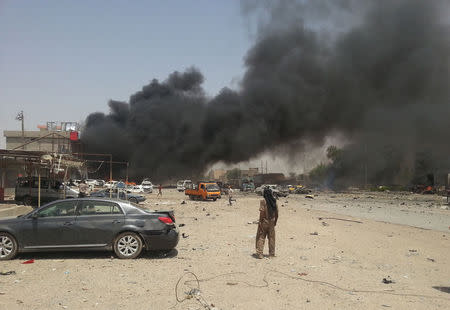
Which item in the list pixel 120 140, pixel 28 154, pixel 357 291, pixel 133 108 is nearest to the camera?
pixel 357 291

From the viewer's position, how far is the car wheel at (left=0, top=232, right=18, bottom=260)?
7047 mm

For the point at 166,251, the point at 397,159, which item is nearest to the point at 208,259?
the point at 166,251

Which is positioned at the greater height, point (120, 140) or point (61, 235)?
point (120, 140)

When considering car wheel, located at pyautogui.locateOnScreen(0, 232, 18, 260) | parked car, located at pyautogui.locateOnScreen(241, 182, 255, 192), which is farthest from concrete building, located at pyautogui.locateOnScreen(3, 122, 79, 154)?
car wheel, located at pyautogui.locateOnScreen(0, 232, 18, 260)

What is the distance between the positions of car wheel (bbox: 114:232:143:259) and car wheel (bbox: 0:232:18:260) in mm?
1814

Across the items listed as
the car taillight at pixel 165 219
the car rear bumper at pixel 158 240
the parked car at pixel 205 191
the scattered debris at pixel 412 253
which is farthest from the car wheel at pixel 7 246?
the parked car at pixel 205 191

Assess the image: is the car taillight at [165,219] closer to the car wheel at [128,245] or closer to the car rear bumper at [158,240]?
the car rear bumper at [158,240]

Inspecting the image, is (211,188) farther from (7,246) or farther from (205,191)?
(7,246)

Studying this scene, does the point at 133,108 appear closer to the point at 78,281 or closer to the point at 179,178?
the point at 179,178

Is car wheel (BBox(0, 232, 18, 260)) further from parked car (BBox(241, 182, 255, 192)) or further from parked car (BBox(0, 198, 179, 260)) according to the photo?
parked car (BBox(241, 182, 255, 192))

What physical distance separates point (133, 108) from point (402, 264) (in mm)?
50989

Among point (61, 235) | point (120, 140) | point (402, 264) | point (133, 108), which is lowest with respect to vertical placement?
point (402, 264)

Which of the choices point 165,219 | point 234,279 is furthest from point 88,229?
point 234,279

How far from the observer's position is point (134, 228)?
7270 mm
